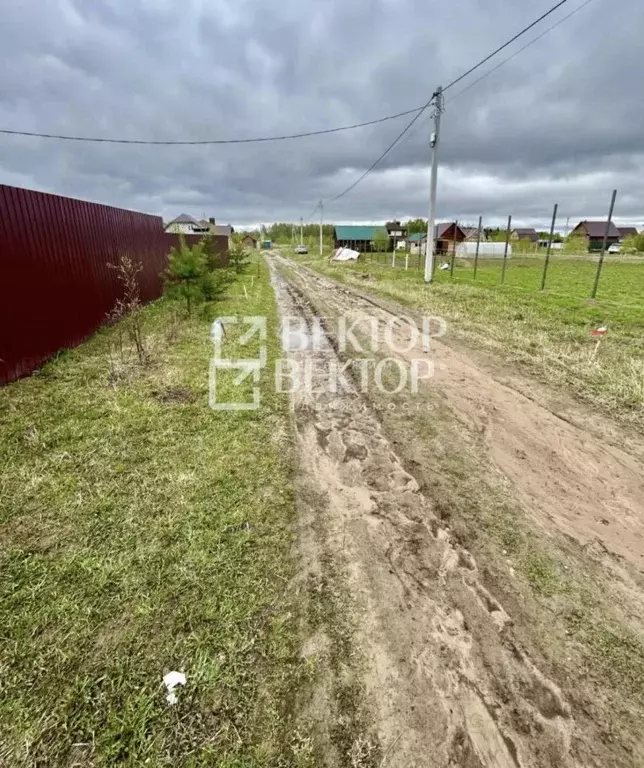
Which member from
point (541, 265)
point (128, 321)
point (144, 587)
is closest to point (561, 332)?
point (144, 587)

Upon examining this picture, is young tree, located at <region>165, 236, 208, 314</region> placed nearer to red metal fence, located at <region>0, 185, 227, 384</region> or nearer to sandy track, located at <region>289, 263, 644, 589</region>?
red metal fence, located at <region>0, 185, 227, 384</region>

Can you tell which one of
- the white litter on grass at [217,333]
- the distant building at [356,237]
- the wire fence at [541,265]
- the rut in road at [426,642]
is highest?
the distant building at [356,237]

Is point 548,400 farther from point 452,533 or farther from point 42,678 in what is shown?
point 42,678

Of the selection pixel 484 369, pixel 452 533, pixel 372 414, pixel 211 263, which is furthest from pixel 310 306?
pixel 452 533

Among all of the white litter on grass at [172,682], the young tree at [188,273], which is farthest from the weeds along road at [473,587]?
the young tree at [188,273]

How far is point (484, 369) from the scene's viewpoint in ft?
19.2

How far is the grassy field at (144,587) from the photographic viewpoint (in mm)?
1602

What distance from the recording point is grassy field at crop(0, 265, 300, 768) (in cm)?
160

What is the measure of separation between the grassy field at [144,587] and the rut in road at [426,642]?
1.25 ft

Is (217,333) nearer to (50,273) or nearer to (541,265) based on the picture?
(50,273)

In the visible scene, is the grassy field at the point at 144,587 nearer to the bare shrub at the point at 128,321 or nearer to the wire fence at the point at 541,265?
the bare shrub at the point at 128,321

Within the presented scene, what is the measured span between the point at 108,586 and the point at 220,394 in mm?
2932

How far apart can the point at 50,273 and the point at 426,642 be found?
24.2 ft

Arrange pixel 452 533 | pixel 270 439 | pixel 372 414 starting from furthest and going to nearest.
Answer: pixel 372 414
pixel 270 439
pixel 452 533
